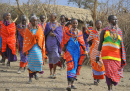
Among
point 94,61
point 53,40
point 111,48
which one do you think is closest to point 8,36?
point 53,40

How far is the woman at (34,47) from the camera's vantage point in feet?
19.9

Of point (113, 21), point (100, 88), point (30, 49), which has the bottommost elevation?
point (100, 88)

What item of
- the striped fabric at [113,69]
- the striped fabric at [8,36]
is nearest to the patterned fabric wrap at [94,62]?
the striped fabric at [113,69]

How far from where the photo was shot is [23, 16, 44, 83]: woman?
19.9 ft

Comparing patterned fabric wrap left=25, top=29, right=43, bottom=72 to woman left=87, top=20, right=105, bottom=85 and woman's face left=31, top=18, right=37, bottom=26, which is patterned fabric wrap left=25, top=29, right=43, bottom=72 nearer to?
woman's face left=31, top=18, right=37, bottom=26

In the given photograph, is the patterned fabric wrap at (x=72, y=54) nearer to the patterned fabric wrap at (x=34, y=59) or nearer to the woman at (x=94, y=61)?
the woman at (x=94, y=61)

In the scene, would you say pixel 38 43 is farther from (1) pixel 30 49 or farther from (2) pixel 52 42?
(2) pixel 52 42

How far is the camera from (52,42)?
705cm

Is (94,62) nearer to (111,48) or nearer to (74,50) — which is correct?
(74,50)

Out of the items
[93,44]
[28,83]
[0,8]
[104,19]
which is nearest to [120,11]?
[104,19]

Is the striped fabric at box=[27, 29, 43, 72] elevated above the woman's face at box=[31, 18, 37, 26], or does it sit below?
below

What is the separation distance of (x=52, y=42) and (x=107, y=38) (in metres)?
2.73

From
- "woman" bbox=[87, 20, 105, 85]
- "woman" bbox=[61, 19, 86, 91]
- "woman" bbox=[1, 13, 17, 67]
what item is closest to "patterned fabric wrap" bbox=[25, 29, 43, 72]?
"woman" bbox=[61, 19, 86, 91]

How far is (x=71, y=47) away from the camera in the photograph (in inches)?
221
